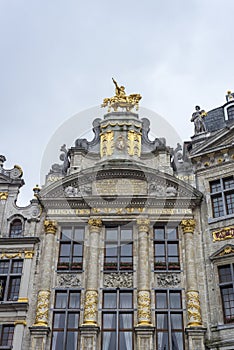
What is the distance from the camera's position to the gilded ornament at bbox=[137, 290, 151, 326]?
2056 cm

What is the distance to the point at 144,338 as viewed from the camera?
20.2 m

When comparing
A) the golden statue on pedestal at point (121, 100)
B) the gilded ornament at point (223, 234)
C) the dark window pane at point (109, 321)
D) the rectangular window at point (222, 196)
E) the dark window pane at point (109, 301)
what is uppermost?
the golden statue on pedestal at point (121, 100)

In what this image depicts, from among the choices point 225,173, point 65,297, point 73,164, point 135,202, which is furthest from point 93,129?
point 65,297

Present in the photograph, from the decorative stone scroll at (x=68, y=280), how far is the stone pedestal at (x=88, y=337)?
222 cm

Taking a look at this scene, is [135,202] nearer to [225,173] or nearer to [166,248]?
[166,248]

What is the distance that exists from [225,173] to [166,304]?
23.1 feet

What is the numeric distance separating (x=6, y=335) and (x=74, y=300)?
317 centimetres

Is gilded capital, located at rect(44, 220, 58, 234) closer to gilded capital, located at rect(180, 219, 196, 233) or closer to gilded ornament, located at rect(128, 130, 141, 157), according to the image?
gilded ornament, located at rect(128, 130, 141, 157)

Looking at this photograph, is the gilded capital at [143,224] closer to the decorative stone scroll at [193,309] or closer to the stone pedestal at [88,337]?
the decorative stone scroll at [193,309]

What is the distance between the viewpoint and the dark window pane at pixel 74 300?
21578mm

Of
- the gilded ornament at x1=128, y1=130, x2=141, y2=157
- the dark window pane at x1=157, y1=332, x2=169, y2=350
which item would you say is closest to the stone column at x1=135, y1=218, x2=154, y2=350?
the dark window pane at x1=157, y1=332, x2=169, y2=350

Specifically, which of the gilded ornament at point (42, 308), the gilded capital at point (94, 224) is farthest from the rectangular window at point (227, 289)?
the gilded ornament at point (42, 308)

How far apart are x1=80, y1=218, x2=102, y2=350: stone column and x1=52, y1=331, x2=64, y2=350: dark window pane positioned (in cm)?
97

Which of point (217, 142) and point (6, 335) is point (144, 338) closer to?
point (6, 335)
